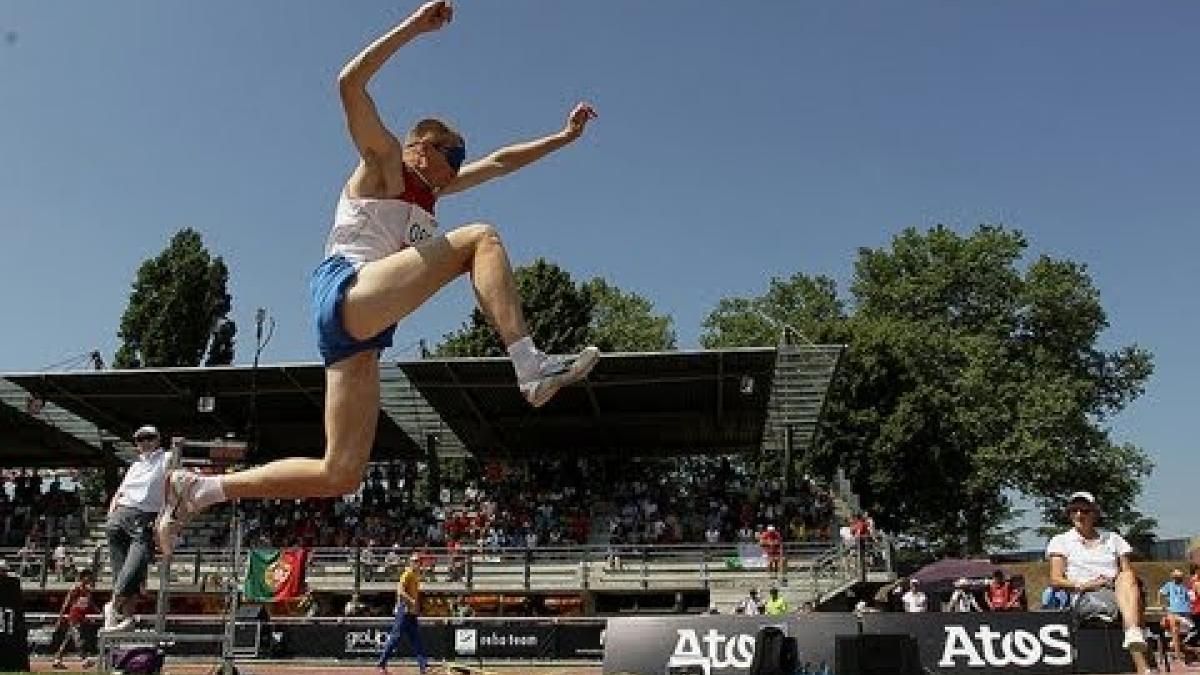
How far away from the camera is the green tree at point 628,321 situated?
226 ft

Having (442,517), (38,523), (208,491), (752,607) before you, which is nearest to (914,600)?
(752,607)

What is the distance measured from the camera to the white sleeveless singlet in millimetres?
5301

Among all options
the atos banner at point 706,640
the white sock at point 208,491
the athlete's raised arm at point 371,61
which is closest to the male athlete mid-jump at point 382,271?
the athlete's raised arm at point 371,61

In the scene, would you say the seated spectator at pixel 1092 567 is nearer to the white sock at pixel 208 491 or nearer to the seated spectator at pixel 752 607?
the white sock at pixel 208 491

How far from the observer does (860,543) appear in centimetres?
2698

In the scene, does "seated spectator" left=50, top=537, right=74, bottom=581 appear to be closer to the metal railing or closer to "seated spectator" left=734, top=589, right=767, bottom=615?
the metal railing

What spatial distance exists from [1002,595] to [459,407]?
57.5 feet

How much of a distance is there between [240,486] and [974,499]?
53417 millimetres

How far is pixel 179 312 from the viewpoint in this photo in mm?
55312

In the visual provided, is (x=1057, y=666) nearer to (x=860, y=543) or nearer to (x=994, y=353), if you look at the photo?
(x=860, y=543)

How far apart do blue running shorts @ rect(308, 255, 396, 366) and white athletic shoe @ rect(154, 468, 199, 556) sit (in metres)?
1.62

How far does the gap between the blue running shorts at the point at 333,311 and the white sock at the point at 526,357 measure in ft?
2.00

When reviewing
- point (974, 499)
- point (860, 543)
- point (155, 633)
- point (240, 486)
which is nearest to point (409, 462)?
point (860, 543)

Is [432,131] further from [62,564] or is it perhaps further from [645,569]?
[62,564]
